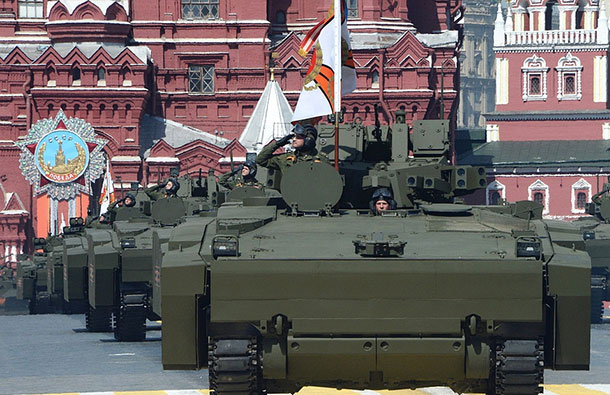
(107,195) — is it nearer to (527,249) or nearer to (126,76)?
(126,76)

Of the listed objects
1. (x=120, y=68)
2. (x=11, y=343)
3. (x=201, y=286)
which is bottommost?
(x=11, y=343)

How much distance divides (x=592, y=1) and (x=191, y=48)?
131ft

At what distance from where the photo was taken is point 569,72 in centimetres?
11231

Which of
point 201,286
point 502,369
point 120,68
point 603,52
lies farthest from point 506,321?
point 603,52

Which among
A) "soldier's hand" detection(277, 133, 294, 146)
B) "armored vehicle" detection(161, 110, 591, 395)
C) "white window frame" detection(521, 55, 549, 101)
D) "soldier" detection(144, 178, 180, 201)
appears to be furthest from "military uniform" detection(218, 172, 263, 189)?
"white window frame" detection(521, 55, 549, 101)

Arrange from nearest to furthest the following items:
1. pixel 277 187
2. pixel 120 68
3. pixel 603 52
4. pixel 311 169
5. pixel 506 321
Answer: pixel 506 321
pixel 311 169
pixel 277 187
pixel 120 68
pixel 603 52

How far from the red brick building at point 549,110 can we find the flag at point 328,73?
254ft

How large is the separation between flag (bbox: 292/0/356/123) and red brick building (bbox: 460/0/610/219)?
7756cm

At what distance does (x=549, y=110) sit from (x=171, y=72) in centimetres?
3532

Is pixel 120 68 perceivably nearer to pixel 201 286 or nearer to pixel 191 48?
pixel 191 48

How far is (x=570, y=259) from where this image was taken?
50.5ft

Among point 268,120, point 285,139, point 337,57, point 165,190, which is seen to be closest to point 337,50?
point 337,57

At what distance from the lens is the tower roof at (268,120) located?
7801 cm

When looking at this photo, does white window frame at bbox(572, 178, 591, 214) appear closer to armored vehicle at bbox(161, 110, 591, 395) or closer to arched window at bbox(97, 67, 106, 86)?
arched window at bbox(97, 67, 106, 86)
